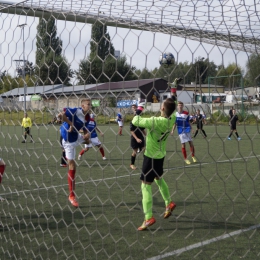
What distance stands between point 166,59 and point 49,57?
122 cm

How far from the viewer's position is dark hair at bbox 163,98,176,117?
2.27m

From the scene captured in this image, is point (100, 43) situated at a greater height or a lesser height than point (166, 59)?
greater

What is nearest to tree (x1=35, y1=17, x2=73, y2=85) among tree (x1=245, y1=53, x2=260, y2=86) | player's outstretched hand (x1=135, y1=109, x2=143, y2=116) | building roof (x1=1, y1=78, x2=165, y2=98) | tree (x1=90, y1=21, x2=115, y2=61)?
building roof (x1=1, y1=78, x2=165, y2=98)

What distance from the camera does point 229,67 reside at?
84.7 inches

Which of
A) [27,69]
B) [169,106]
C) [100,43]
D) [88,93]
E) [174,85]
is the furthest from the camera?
[27,69]

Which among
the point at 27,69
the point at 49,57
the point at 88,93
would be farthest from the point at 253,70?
the point at 27,69

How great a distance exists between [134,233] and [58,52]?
2808 mm

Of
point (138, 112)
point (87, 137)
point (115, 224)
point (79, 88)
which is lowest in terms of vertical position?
point (115, 224)

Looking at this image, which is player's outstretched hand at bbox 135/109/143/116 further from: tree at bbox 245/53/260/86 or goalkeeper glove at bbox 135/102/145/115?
tree at bbox 245/53/260/86

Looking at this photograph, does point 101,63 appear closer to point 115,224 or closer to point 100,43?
point 100,43

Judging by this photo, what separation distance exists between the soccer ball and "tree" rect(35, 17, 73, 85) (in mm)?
937

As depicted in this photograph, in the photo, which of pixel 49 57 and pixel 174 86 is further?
pixel 49 57

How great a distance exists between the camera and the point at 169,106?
2383mm

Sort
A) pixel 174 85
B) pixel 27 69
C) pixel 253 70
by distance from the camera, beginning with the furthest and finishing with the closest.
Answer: pixel 27 69, pixel 174 85, pixel 253 70
